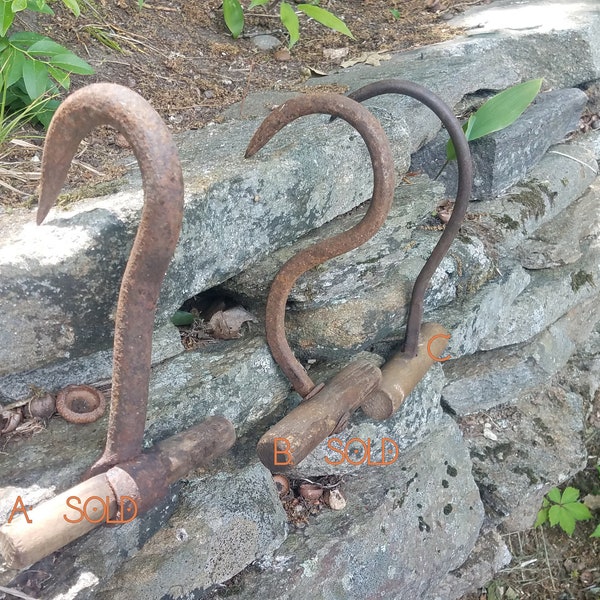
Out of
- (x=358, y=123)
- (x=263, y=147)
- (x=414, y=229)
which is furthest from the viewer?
(x=414, y=229)

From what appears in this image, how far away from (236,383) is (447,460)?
0.93 meters

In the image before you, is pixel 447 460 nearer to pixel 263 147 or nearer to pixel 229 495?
pixel 229 495

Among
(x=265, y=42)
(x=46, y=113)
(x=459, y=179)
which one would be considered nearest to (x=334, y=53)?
(x=265, y=42)

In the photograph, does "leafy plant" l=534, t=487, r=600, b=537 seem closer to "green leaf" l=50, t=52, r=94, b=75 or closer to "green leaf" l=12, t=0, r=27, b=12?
"green leaf" l=50, t=52, r=94, b=75

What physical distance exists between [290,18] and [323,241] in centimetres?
108

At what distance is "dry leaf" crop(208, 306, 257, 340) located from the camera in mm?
1954

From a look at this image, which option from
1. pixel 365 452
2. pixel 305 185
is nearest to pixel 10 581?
pixel 365 452

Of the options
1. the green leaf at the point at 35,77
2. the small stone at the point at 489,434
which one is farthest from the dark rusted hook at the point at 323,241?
the small stone at the point at 489,434

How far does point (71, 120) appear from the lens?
122 cm

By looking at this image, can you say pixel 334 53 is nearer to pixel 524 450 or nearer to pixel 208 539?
pixel 524 450

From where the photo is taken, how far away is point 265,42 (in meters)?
2.81

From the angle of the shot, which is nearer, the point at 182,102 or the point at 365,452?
the point at 365,452

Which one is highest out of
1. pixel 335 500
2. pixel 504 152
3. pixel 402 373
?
pixel 504 152

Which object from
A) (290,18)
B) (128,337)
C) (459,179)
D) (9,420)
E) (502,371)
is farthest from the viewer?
(502,371)
